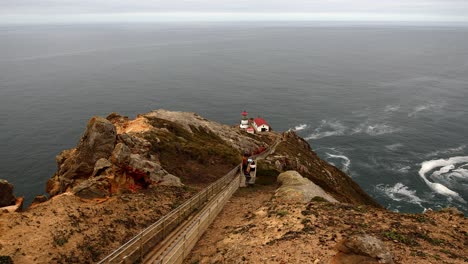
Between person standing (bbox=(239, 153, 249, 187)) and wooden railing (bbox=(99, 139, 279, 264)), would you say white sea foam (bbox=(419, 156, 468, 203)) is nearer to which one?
person standing (bbox=(239, 153, 249, 187))

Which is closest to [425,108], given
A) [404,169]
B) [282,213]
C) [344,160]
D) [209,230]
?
[404,169]

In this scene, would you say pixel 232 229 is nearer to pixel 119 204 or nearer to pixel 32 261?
pixel 119 204

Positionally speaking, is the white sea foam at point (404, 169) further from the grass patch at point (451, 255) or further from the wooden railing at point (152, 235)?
the grass patch at point (451, 255)

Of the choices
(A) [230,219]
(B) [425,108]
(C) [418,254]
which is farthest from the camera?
(B) [425,108]

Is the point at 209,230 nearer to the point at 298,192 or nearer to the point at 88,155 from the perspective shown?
the point at 298,192

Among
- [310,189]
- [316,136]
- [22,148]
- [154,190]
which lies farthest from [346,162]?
[22,148]
